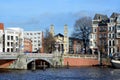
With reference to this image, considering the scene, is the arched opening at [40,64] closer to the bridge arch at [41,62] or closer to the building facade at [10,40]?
the bridge arch at [41,62]

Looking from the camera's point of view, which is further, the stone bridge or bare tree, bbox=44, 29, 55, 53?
bare tree, bbox=44, 29, 55, 53

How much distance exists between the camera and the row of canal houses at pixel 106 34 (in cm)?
13888

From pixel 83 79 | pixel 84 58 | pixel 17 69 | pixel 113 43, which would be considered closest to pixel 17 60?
pixel 17 69

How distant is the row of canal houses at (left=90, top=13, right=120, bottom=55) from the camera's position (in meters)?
139

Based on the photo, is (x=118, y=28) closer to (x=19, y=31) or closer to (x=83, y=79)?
(x=19, y=31)

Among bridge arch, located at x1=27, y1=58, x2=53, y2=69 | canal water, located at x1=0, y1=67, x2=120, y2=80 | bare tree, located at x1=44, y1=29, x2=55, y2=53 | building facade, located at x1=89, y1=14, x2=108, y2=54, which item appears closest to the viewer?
canal water, located at x1=0, y1=67, x2=120, y2=80

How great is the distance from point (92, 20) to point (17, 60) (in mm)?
50458

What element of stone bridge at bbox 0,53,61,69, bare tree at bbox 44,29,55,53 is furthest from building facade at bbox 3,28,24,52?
stone bridge at bbox 0,53,61,69

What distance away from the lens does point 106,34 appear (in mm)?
141750

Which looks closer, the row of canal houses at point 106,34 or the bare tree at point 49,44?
the row of canal houses at point 106,34

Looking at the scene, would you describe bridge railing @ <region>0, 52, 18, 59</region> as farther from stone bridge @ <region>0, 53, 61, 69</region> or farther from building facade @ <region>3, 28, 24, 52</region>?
building facade @ <region>3, 28, 24, 52</region>

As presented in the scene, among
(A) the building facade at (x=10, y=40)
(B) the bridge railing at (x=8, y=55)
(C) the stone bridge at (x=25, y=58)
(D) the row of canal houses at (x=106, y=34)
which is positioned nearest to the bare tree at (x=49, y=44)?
(A) the building facade at (x=10, y=40)

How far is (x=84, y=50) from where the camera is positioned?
5640 inches

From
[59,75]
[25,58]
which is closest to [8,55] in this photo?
[25,58]
